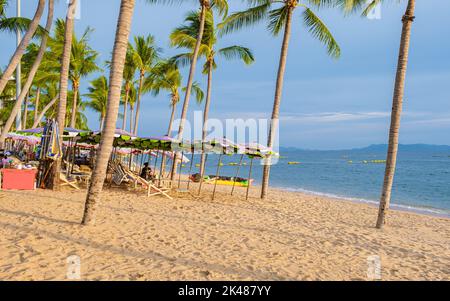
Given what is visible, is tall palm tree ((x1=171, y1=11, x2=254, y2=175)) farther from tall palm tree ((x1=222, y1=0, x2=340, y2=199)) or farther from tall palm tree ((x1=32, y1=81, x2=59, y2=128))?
tall palm tree ((x1=32, y1=81, x2=59, y2=128))

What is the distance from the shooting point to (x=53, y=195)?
9.90 metres

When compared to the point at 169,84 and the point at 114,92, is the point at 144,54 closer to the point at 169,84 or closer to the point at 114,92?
the point at 169,84

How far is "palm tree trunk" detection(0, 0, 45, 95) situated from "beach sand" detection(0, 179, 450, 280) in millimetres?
4420

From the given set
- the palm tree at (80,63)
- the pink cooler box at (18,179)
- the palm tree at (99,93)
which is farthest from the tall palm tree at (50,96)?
the pink cooler box at (18,179)

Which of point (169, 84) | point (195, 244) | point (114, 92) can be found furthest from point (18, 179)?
point (169, 84)

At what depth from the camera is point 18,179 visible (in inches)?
412

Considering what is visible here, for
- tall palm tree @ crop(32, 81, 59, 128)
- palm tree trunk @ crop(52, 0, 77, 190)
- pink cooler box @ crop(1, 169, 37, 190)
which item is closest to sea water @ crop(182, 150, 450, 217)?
palm tree trunk @ crop(52, 0, 77, 190)

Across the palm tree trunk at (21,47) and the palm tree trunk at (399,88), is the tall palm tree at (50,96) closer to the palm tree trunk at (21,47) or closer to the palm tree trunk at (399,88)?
the palm tree trunk at (21,47)

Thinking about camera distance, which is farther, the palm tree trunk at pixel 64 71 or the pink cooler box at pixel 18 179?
the palm tree trunk at pixel 64 71

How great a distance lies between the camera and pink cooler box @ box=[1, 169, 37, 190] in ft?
33.7

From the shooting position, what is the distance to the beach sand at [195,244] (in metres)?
4.57

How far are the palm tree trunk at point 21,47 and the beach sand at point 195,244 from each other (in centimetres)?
442

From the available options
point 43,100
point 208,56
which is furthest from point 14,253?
point 43,100

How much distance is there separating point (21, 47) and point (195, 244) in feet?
34.2
